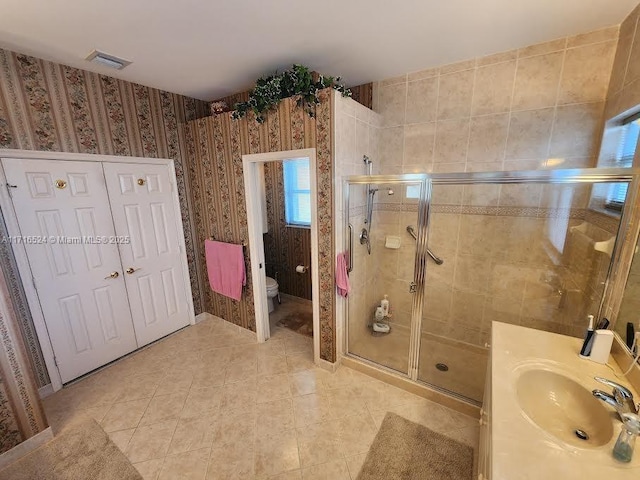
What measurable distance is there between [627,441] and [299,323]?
2890 millimetres

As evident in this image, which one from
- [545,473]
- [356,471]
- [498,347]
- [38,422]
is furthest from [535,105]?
[38,422]

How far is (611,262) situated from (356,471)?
1.97 m

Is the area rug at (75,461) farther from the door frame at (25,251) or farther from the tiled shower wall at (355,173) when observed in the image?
the tiled shower wall at (355,173)

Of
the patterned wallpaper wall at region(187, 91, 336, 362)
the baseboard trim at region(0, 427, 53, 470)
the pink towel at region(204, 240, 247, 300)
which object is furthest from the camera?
the pink towel at region(204, 240, 247, 300)

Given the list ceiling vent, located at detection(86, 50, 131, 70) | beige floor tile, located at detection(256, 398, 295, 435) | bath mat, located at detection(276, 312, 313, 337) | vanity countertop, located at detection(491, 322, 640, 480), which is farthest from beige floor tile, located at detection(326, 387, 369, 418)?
ceiling vent, located at detection(86, 50, 131, 70)

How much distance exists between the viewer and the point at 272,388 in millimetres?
2355

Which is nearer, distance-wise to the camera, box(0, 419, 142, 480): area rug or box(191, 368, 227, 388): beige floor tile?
box(0, 419, 142, 480): area rug

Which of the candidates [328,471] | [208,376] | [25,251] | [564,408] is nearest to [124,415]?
[208,376]

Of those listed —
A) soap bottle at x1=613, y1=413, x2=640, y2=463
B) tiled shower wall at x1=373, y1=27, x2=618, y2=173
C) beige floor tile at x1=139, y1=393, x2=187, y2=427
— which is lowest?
beige floor tile at x1=139, y1=393, x2=187, y2=427

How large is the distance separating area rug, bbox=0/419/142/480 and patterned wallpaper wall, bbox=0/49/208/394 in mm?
745

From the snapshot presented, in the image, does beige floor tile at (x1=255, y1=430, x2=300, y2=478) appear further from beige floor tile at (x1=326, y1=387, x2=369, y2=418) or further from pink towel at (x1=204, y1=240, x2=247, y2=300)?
pink towel at (x1=204, y1=240, x2=247, y2=300)

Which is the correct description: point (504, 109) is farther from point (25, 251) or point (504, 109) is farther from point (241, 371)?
point (25, 251)

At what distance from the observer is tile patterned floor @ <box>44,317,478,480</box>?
1733mm

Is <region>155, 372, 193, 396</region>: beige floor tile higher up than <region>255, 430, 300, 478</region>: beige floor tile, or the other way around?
<region>255, 430, 300, 478</region>: beige floor tile
